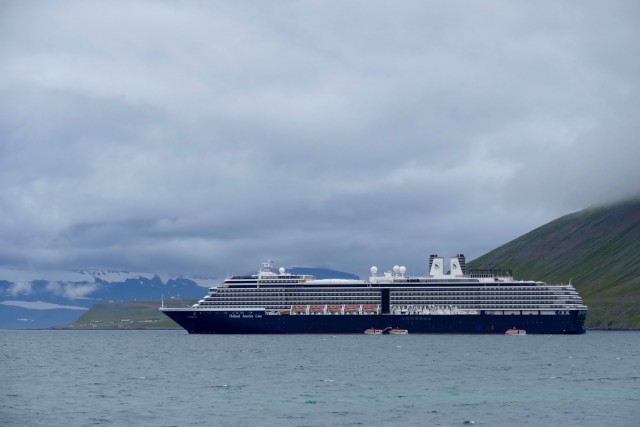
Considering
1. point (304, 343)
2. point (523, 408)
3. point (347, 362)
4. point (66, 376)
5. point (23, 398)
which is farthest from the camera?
point (304, 343)

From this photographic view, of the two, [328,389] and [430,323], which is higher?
[430,323]

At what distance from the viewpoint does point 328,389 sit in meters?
83.6

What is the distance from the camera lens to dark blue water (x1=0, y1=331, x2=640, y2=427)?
6625 cm

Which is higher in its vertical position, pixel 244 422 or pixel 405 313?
pixel 405 313

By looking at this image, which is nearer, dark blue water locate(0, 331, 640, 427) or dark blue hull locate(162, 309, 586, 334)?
dark blue water locate(0, 331, 640, 427)

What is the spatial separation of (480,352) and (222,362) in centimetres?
3686

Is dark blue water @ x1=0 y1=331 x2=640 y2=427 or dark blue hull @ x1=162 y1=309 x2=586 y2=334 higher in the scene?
dark blue hull @ x1=162 y1=309 x2=586 y2=334

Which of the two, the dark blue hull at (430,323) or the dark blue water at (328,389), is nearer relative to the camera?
the dark blue water at (328,389)

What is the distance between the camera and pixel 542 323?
196000mm

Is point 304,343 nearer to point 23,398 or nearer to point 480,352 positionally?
point 480,352

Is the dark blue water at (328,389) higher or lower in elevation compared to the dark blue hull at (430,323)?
lower

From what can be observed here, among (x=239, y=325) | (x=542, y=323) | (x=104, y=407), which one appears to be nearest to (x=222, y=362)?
(x=104, y=407)

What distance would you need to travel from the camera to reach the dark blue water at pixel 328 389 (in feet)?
217

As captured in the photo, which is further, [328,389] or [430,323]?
[430,323]
